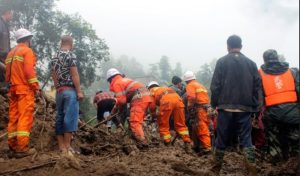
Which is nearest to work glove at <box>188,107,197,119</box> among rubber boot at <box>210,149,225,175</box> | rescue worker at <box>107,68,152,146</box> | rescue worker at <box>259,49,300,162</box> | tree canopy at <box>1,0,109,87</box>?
rescue worker at <box>107,68,152,146</box>

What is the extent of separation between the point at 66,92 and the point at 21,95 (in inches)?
23.8

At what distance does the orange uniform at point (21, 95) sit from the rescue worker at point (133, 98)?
2.10 m

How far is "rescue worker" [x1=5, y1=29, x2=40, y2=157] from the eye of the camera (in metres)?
5.13

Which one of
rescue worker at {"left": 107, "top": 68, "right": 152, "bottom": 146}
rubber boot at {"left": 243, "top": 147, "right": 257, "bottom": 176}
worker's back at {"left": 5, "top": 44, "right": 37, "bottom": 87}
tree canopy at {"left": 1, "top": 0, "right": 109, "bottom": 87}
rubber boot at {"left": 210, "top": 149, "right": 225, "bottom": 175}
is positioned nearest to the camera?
rubber boot at {"left": 243, "top": 147, "right": 257, "bottom": 176}

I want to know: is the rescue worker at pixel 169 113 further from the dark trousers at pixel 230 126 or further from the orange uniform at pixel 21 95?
the orange uniform at pixel 21 95

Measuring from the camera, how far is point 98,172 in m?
4.25

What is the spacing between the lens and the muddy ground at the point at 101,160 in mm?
4371

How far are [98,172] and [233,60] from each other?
2.24 m

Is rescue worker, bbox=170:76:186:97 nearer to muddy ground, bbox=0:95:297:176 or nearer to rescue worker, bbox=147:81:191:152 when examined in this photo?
rescue worker, bbox=147:81:191:152

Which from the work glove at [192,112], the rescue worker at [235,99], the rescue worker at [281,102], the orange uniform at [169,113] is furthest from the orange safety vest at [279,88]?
the work glove at [192,112]

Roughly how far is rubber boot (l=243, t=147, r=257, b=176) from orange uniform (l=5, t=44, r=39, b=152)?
289cm

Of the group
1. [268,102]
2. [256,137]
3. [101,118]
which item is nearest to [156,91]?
[101,118]

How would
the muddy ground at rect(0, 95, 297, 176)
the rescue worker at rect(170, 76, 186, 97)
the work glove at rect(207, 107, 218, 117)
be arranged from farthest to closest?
the rescue worker at rect(170, 76, 186, 97)
the work glove at rect(207, 107, 218, 117)
the muddy ground at rect(0, 95, 297, 176)

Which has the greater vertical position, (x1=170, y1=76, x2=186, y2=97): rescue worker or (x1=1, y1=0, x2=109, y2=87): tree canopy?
(x1=1, y1=0, x2=109, y2=87): tree canopy
